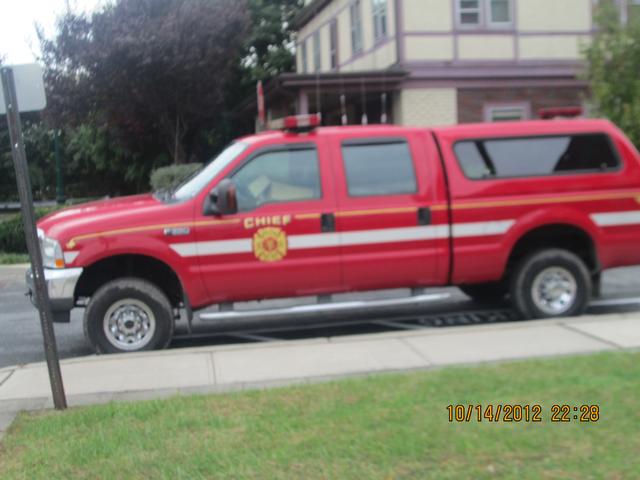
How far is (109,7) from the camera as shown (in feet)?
69.9

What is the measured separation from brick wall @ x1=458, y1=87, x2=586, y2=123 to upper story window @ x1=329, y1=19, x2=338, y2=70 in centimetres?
584

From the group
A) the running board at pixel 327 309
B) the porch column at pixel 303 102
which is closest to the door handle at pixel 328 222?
the running board at pixel 327 309

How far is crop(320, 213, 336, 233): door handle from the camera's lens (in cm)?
720

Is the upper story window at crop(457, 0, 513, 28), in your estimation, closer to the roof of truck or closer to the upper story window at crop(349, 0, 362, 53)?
the upper story window at crop(349, 0, 362, 53)

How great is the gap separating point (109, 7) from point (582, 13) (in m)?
12.8

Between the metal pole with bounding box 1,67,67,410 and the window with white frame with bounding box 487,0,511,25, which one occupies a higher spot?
the window with white frame with bounding box 487,0,511,25

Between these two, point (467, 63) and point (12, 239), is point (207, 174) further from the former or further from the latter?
point (467, 63)

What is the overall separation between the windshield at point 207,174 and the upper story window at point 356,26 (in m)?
14.4

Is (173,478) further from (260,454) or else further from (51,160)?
(51,160)

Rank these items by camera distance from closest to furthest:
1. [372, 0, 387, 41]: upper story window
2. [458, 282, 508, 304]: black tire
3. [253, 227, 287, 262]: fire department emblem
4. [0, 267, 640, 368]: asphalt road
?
[253, 227, 287, 262]: fire department emblem → [0, 267, 640, 368]: asphalt road → [458, 282, 508, 304]: black tire → [372, 0, 387, 41]: upper story window

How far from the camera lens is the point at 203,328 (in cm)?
845

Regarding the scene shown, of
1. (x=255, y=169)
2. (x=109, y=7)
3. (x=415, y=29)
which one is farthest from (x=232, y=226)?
(x=109, y=7)

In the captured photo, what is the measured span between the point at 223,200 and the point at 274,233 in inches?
23.5

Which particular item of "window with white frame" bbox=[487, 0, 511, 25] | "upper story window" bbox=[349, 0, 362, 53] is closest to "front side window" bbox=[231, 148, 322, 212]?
"window with white frame" bbox=[487, 0, 511, 25]
